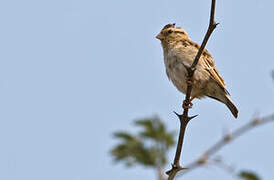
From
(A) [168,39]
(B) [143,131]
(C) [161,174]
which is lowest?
(C) [161,174]

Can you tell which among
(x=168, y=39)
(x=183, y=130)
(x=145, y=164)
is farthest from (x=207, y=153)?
(x=168, y=39)

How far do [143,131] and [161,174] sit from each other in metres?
0.89

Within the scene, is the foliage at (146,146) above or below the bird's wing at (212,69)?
below

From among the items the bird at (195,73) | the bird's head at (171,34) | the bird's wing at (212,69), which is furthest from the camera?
the bird's head at (171,34)

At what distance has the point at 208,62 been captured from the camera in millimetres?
7531

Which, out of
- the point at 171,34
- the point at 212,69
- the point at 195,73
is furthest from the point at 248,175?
the point at 171,34

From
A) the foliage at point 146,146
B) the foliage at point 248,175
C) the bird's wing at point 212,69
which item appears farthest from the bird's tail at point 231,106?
the foliage at point 248,175

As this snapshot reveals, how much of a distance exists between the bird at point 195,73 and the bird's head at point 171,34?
0.18 metres

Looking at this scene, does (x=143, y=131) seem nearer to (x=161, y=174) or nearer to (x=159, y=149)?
(x=159, y=149)

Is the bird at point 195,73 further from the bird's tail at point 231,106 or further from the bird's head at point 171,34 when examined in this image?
the bird's head at point 171,34

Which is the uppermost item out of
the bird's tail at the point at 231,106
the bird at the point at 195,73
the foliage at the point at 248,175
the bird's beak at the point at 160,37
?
the bird's beak at the point at 160,37

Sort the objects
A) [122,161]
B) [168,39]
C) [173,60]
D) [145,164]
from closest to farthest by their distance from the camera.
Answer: [145,164] < [122,161] < [173,60] < [168,39]

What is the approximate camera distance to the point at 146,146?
3.22 meters

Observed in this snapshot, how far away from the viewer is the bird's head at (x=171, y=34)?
8211 millimetres
